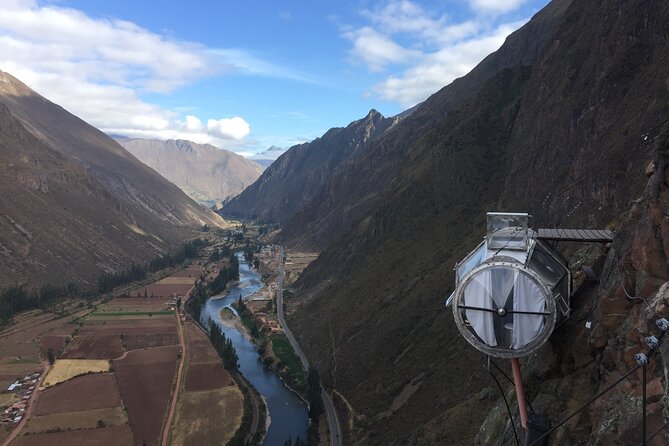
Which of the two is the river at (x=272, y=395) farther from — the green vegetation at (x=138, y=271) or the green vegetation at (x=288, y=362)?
the green vegetation at (x=138, y=271)

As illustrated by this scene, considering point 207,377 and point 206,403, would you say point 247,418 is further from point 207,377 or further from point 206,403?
point 207,377

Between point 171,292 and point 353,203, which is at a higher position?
point 353,203

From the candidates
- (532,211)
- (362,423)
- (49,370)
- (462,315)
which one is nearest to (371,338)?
(362,423)

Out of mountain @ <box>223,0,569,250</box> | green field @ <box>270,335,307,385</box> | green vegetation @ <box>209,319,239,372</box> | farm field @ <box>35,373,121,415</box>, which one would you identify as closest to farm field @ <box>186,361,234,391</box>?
green vegetation @ <box>209,319,239,372</box>

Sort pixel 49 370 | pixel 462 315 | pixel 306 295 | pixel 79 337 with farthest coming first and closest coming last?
pixel 306 295
pixel 79 337
pixel 49 370
pixel 462 315

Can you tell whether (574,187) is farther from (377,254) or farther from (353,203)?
(353,203)

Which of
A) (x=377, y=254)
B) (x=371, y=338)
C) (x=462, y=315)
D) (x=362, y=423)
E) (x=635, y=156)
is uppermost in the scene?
(x=635, y=156)
